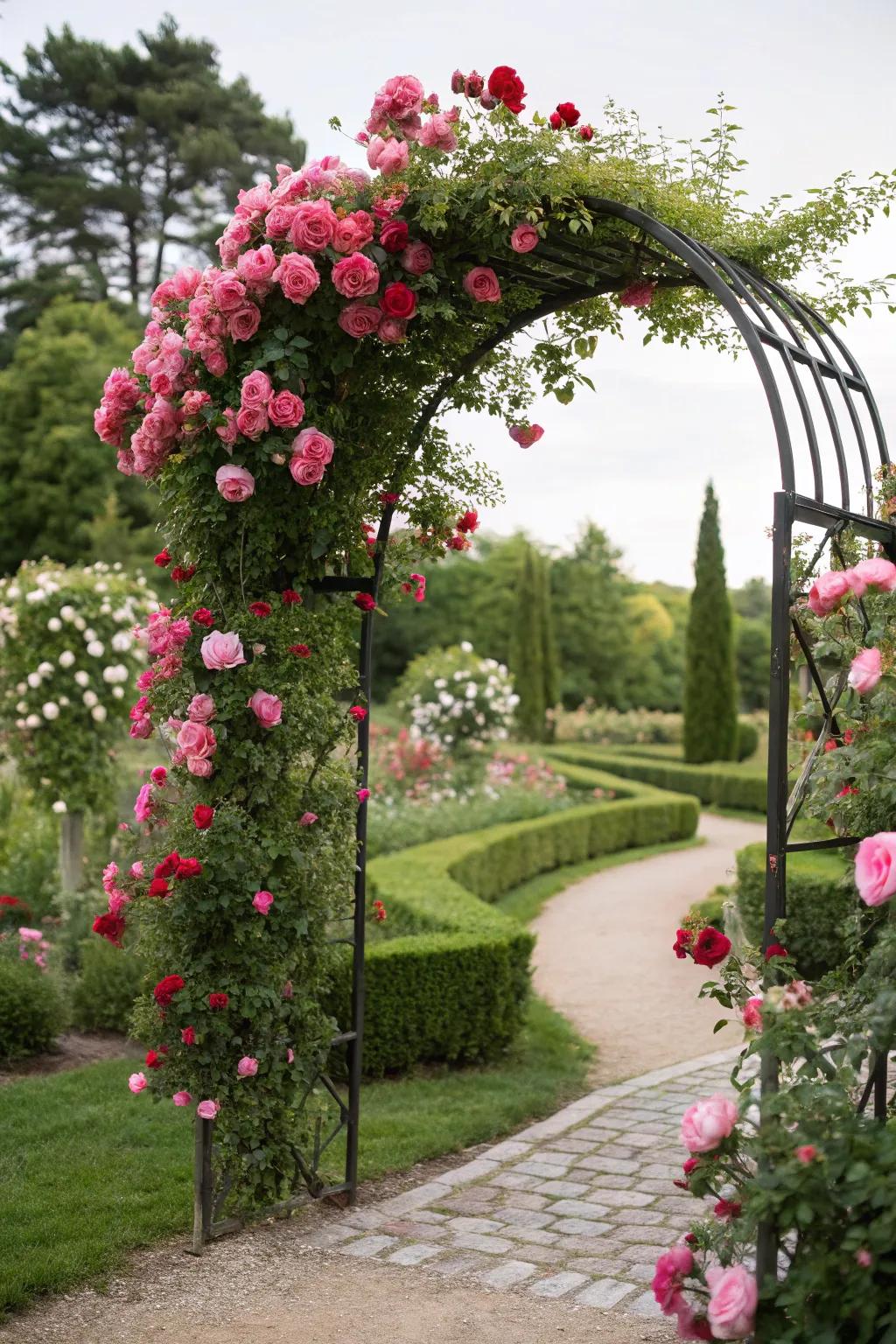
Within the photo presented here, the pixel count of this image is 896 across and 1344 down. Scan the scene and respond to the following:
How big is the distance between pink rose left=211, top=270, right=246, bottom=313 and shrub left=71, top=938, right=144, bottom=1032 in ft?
11.5

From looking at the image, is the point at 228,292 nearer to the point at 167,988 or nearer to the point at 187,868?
the point at 187,868

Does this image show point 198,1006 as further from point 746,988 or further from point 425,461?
point 425,461

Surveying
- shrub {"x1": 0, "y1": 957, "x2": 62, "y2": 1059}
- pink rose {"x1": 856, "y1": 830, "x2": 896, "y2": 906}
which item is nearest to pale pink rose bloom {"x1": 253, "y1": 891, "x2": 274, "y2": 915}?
pink rose {"x1": 856, "y1": 830, "x2": 896, "y2": 906}

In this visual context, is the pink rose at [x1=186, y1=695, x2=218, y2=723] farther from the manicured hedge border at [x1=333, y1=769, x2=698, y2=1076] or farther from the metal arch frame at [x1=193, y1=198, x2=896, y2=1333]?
the manicured hedge border at [x1=333, y1=769, x2=698, y2=1076]

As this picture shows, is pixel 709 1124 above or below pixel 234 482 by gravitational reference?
below

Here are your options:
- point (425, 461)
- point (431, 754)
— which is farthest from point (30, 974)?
point (431, 754)

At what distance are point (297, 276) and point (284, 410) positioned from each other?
0.36m

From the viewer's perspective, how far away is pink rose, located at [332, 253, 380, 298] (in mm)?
3387

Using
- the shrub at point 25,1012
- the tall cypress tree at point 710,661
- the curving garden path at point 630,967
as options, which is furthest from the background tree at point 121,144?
the shrub at point 25,1012

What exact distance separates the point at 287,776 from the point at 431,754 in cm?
881

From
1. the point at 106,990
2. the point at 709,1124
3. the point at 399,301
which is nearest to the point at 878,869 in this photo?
the point at 709,1124

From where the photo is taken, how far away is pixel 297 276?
3379 millimetres

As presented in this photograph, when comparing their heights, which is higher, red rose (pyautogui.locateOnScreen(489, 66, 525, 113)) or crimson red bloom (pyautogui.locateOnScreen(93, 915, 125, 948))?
red rose (pyautogui.locateOnScreen(489, 66, 525, 113))

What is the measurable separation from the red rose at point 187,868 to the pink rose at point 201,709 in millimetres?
408
